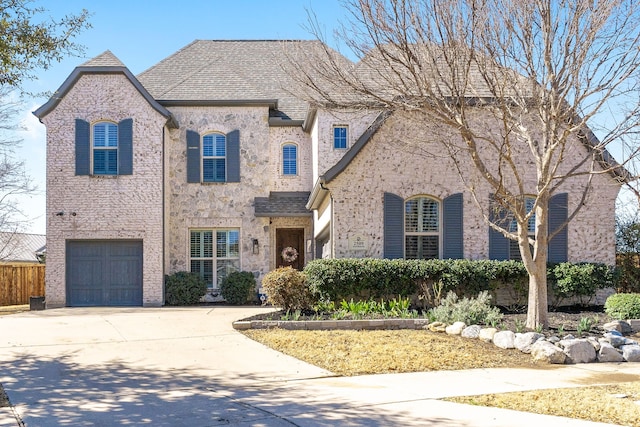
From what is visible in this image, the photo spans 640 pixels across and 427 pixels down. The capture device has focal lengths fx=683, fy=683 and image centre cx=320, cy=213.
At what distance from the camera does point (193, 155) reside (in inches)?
848

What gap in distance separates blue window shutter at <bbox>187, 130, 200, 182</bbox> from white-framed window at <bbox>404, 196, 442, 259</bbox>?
299 inches

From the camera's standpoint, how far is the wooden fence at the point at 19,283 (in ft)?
81.5

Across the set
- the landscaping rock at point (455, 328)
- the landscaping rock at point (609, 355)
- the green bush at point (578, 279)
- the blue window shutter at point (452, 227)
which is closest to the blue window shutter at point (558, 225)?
the green bush at point (578, 279)

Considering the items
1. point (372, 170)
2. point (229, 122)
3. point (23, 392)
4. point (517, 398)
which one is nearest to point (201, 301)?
point (229, 122)

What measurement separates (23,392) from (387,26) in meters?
8.05

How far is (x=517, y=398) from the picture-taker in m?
7.67

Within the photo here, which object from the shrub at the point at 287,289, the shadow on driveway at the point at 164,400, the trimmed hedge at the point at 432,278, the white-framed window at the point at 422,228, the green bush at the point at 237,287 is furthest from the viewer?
the green bush at the point at 237,287

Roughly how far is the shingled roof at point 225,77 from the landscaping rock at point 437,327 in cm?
980

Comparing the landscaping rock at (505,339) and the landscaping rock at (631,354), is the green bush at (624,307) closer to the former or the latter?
the landscaping rock at (631,354)

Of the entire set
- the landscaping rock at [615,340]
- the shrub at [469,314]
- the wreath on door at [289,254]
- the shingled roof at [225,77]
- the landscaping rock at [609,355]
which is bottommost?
the landscaping rock at [609,355]

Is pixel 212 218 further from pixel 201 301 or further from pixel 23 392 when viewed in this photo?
pixel 23 392

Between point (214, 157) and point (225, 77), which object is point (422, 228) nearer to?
point (214, 157)

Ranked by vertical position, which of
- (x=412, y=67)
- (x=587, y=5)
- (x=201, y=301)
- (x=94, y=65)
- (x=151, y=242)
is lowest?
(x=201, y=301)

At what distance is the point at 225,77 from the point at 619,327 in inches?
573
